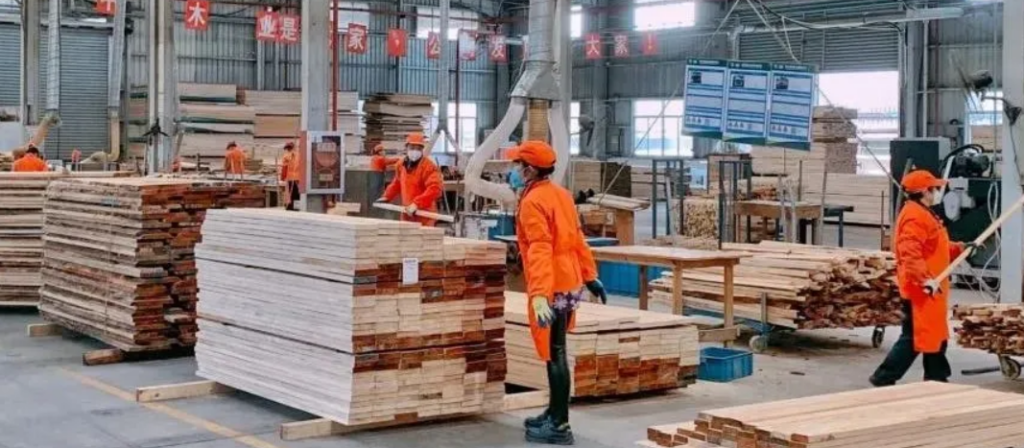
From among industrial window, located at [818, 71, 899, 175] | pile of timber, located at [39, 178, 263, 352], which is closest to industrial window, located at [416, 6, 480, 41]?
industrial window, located at [818, 71, 899, 175]

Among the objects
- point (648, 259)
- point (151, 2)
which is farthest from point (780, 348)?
point (151, 2)

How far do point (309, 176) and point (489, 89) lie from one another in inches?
1200

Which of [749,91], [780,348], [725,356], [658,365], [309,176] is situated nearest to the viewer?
[658,365]

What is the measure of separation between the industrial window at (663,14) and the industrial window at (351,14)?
314 inches

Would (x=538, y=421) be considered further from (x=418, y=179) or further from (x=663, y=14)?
(x=663, y=14)

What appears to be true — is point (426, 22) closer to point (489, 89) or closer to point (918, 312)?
point (489, 89)

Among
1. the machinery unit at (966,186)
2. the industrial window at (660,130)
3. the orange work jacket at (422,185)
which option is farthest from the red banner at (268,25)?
the orange work jacket at (422,185)

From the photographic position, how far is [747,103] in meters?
13.7

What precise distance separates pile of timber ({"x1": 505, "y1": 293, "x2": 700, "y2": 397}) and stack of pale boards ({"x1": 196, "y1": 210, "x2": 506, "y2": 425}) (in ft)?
2.37

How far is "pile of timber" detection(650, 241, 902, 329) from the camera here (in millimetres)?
11453

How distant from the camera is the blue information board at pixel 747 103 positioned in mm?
13602

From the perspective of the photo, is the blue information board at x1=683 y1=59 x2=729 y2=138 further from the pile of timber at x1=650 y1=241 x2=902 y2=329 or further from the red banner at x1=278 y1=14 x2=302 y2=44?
the red banner at x1=278 y1=14 x2=302 y2=44

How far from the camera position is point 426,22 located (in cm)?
3959

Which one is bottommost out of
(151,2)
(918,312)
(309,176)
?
(918,312)
